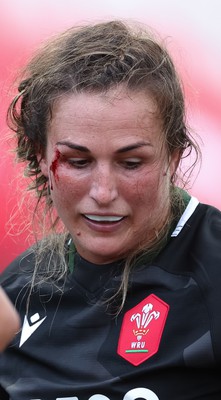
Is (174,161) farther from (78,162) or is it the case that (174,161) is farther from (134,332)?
(134,332)

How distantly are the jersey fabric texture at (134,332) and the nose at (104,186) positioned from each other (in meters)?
0.20

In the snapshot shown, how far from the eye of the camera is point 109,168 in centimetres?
204

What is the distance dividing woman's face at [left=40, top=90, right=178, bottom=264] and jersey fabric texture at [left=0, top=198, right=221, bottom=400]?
0.09 meters

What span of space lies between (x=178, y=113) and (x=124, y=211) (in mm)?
282

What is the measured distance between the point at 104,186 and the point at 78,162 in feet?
0.34

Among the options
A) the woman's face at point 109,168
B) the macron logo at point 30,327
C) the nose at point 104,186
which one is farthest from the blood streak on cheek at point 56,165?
the macron logo at point 30,327

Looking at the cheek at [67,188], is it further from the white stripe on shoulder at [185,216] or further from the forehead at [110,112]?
the white stripe on shoulder at [185,216]

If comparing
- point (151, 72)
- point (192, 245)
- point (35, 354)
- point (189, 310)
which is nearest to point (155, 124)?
point (151, 72)

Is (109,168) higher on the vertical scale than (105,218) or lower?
higher

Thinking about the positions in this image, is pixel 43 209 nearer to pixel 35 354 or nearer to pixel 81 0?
pixel 35 354

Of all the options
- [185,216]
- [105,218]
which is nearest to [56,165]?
[105,218]

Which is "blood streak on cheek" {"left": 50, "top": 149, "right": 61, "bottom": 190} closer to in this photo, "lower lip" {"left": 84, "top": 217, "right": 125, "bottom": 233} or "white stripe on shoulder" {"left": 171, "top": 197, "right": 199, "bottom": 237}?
"lower lip" {"left": 84, "top": 217, "right": 125, "bottom": 233}

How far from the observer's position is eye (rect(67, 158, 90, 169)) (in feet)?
6.80

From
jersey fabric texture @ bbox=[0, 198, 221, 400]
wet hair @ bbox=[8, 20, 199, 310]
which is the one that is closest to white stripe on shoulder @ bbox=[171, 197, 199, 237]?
jersey fabric texture @ bbox=[0, 198, 221, 400]
